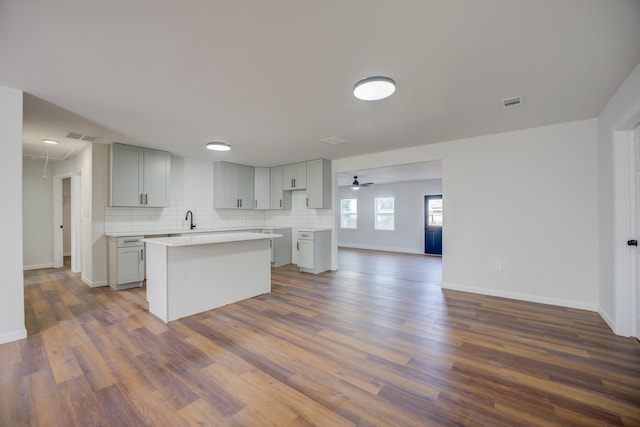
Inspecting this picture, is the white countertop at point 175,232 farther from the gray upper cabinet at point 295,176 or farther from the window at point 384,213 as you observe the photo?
the window at point 384,213

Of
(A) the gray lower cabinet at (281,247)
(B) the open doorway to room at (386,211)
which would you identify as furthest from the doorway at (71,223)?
(B) the open doorway to room at (386,211)

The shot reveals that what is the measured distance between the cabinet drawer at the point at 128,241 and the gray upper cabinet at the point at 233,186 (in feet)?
5.94

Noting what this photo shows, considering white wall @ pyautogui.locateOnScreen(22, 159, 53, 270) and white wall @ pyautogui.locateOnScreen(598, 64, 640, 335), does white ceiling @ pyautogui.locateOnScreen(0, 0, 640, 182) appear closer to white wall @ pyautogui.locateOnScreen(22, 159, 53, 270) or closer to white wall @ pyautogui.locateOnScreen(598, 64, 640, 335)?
white wall @ pyautogui.locateOnScreen(598, 64, 640, 335)

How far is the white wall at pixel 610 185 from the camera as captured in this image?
7.71ft

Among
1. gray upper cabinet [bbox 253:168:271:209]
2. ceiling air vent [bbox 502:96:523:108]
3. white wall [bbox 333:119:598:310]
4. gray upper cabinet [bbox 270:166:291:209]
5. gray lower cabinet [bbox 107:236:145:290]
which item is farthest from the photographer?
gray upper cabinet [bbox 253:168:271:209]

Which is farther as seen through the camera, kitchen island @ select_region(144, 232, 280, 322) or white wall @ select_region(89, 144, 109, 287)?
white wall @ select_region(89, 144, 109, 287)

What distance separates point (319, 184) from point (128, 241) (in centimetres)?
367

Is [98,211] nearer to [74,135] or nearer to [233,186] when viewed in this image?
[74,135]

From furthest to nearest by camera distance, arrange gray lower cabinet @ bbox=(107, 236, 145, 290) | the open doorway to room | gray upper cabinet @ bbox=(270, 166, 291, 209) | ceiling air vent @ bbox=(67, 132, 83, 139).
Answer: the open doorway to room
gray upper cabinet @ bbox=(270, 166, 291, 209)
gray lower cabinet @ bbox=(107, 236, 145, 290)
ceiling air vent @ bbox=(67, 132, 83, 139)

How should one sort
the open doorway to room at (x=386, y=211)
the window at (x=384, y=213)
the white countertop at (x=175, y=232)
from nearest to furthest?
the white countertop at (x=175, y=232), the open doorway to room at (x=386, y=211), the window at (x=384, y=213)

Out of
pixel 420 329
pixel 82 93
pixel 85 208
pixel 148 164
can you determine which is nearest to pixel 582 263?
pixel 420 329

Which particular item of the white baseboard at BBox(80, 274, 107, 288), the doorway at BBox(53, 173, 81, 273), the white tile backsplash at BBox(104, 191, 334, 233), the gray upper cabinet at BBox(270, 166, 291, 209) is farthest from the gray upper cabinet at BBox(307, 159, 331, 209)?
the doorway at BBox(53, 173, 81, 273)

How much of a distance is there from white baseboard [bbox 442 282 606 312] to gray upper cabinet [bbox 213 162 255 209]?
476cm

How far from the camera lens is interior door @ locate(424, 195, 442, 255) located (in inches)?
330
